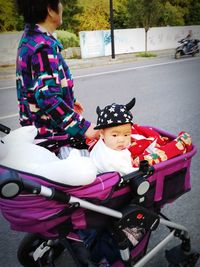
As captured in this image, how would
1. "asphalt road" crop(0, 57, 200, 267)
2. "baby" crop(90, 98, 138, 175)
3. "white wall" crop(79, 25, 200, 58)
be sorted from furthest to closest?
"white wall" crop(79, 25, 200, 58), "asphalt road" crop(0, 57, 200, 267), "baby" crop(90, 98, 138, 175)

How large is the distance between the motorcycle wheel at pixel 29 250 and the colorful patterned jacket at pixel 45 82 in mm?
775

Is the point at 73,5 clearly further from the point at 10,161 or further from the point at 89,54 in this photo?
the point at 10,161

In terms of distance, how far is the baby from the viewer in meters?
1.55

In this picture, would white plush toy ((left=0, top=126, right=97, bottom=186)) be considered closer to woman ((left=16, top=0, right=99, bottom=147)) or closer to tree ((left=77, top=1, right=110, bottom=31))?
woman ((left=16, top=0, right=99, bottom=147))

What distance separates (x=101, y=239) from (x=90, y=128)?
68 centimetres

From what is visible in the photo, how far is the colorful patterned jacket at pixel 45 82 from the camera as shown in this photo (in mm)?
1560

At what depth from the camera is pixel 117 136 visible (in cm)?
159

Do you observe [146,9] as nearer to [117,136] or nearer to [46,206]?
[117,136]

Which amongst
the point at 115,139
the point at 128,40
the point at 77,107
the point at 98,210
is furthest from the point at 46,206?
the point at 128,40

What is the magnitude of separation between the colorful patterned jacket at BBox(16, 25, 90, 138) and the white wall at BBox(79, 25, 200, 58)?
14624 mm

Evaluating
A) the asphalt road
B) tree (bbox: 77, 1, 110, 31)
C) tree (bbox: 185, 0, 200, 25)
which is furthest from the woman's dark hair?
tree (bbox: 185, 0, 200, 25)

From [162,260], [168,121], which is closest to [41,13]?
[162,260]

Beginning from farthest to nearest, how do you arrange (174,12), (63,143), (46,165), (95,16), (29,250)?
(174,12), (95,16), (29,250), (63,143), (46,165)

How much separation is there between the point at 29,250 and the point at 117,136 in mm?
1023
